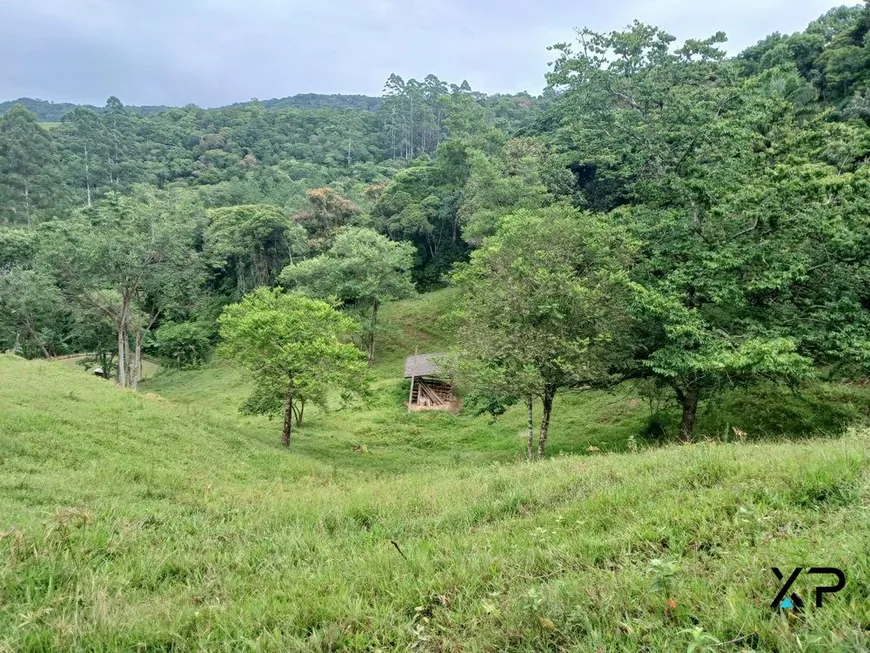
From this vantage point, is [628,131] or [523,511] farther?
[628,131]

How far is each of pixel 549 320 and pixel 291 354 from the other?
889 cm

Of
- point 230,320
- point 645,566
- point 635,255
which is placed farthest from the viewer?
point 230,320

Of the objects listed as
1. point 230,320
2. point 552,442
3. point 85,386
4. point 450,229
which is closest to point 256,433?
point 230,320

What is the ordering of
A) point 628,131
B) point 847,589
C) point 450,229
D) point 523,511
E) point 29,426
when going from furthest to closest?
point 450,229 < point 628,131 < point 29,426 < point 523,511 < point 847,589

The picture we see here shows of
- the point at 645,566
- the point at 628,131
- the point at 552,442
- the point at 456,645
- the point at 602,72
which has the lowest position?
the point at 552,442

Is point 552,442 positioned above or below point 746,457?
below

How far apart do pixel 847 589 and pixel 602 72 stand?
19.0 m

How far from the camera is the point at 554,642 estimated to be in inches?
102

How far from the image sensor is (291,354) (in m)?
16.5

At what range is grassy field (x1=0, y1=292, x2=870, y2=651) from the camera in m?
2.66

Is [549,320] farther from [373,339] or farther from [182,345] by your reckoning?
[182,345]

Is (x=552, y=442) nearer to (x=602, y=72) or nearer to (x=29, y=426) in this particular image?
(x=602, y=72)

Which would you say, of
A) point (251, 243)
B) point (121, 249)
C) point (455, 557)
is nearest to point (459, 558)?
point (455, 557)

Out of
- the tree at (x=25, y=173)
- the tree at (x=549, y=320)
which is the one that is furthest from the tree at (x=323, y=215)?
the tree at (x=25, y=173)
